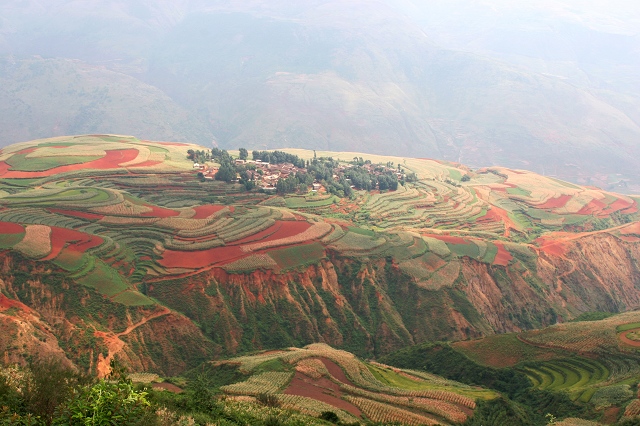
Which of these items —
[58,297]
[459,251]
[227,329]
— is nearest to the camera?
[58,297]

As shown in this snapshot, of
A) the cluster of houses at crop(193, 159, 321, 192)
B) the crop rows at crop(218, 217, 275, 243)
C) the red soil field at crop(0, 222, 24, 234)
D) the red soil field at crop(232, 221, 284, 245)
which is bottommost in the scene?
the cluster of houses at crop(193, 159, 321, 192)

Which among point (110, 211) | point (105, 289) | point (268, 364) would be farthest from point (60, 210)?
point (268, 364)

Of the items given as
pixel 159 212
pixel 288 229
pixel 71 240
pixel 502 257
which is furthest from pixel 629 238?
pixel 71 240

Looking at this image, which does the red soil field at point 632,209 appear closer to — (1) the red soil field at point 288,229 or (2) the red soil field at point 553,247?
(2) the red soil field at point 553,247

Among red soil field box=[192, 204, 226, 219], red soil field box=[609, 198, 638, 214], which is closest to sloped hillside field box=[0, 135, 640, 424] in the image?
red soil field box=[192, 204, 226, 219]

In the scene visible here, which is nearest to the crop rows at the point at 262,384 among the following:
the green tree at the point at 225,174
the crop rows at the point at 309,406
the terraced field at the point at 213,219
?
the crop rows at the point at 309,406

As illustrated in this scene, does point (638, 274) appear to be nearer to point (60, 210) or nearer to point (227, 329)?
point (227, 329)

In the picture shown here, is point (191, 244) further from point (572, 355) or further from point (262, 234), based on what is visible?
point (572, 355)

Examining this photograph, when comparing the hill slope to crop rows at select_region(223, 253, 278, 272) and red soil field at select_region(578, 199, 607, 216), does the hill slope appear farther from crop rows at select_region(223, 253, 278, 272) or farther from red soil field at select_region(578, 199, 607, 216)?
red soil field at select_region(578, 199, 607, 216)

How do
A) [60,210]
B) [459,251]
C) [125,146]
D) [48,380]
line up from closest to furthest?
[48,380]
[60,210]
[459,251]
[125,146]
